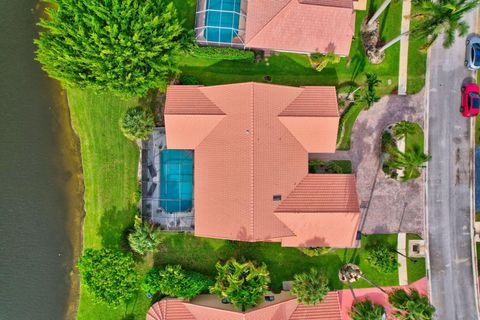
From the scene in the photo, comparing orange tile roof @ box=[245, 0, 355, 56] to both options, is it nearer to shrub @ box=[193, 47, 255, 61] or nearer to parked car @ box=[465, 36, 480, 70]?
shrub @ box=[193, 47, 255, 61]

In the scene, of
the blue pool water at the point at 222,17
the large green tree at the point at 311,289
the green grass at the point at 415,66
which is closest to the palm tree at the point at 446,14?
the green grass at the point at 415,66

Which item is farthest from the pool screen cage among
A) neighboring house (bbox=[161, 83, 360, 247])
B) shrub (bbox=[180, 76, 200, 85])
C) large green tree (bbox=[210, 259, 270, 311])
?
large green tree (bbox=[210, 259, 270, 311])

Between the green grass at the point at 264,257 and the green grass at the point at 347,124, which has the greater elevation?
the green grass at the point at 347,124

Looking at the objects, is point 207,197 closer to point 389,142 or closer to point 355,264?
point 355,264

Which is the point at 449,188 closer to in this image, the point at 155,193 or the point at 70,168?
the point at 155,193

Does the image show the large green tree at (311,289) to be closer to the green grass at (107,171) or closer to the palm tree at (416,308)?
the palm tree at (416,308)

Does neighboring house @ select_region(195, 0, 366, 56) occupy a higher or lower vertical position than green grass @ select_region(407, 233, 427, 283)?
higher
